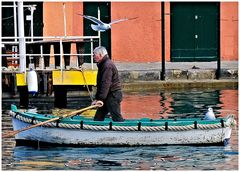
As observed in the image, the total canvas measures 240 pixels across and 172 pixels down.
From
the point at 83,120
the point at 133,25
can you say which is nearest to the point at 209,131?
the point at 83,120

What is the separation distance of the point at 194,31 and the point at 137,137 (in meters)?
21.5

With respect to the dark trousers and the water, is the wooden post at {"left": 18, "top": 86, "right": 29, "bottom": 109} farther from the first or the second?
the dark trousers

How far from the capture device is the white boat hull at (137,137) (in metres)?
18.5

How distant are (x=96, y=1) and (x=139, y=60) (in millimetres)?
2667

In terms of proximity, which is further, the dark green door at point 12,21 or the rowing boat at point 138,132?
the dark green door at point 12,21

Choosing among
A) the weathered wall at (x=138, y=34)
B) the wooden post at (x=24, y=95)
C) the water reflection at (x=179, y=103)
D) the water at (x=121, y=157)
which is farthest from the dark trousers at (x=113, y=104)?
the weathered wall at (x=138, y=34)

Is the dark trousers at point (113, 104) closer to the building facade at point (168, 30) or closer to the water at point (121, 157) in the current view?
the water at point (121, 157)

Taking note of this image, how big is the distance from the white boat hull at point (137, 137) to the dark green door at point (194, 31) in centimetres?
2086

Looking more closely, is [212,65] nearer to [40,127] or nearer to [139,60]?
[139,60]

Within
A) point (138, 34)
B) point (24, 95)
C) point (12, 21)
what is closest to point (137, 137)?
point (24, 95)

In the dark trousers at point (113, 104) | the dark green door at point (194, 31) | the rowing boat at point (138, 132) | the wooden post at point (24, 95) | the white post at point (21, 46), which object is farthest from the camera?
the dark green door at point (194, 31)

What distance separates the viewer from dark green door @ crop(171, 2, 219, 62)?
3962 cm

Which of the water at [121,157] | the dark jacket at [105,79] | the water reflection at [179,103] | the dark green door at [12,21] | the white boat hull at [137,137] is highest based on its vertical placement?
the dark green door at [12,21]

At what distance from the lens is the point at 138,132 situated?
18.5m
